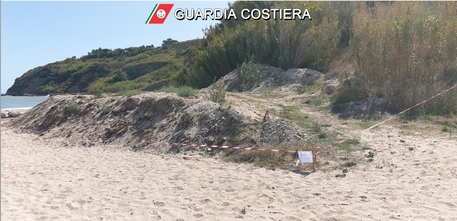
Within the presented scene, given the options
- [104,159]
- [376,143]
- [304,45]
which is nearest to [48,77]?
[304,45]

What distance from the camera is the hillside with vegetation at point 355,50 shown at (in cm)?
1177

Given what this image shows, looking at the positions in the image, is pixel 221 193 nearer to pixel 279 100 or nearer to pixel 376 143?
pixel 376 143

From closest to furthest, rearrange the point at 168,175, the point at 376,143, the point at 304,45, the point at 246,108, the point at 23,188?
the point at 23,188
the point at 168,175
the point at 376,143
the point at 246,108
the point at 304,45

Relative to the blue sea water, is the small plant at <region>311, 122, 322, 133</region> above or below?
below

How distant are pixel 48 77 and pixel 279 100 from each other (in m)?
51.4

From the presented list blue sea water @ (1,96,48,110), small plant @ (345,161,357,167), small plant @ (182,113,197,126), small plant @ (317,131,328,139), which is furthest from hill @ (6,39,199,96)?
small plant @ (345,161,357,167)

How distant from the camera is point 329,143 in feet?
29.0

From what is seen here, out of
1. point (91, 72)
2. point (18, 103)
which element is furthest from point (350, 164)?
point (91, 72)

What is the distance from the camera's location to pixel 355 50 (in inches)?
540

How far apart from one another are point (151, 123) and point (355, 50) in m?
6.93

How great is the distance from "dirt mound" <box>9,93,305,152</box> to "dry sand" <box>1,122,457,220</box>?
109 cm

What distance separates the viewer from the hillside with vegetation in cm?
1177

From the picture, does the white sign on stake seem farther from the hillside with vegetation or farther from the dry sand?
the hillside with vegetation

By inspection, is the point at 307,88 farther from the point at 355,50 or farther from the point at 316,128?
the point at 316,128
